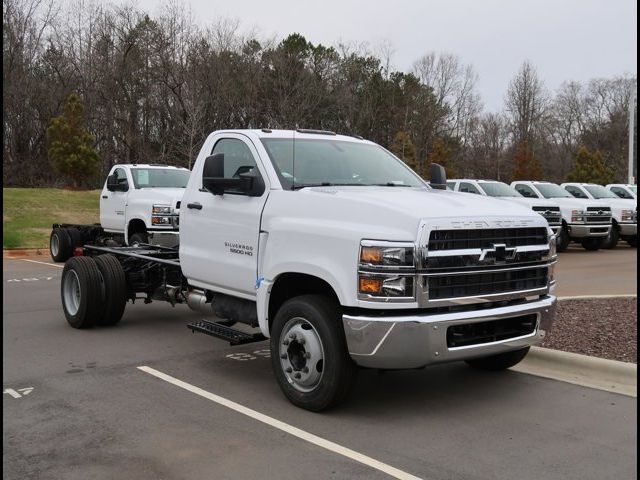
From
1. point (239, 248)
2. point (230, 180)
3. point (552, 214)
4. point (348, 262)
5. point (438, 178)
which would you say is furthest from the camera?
point (552, 214)

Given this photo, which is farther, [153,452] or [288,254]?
[288,254]

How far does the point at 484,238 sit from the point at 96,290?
4.90 metres

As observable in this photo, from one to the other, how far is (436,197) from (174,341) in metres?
3.78

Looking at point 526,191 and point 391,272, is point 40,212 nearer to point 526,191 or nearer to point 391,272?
point 526,191

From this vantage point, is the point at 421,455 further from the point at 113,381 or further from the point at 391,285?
the point at 113,381

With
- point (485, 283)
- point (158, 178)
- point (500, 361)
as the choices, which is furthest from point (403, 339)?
point (158, 178)

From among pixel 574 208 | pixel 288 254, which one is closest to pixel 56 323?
pixel 288 254

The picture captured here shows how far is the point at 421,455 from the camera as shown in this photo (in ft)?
14.5

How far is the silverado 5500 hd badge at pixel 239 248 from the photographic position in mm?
5820

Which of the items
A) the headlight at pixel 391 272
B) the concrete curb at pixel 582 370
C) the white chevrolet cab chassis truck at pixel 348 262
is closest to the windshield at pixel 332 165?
the white chevrolet cab chassis truck at pixel 348 262

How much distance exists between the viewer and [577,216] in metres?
19.5

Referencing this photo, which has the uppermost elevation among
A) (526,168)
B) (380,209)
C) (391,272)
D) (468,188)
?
(526,168)

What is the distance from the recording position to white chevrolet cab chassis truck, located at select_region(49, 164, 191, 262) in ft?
45.1

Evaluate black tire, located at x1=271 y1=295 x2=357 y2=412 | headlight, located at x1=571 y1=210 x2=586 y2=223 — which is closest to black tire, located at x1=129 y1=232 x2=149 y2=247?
black tire, located at x1=271 y1=295 x2=357 y2=412
